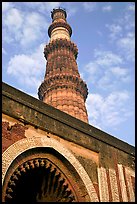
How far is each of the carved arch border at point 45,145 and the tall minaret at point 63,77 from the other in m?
8.61

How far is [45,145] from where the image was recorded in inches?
224

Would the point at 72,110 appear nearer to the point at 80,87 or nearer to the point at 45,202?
the point at 80,87

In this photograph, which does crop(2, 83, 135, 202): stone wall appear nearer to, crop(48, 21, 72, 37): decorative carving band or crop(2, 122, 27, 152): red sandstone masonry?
crop(2, 122, 27, 152): red sandstone masonry

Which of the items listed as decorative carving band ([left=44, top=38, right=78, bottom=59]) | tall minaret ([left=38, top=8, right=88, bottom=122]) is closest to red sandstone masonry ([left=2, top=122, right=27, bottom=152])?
tall minaret ([left=38, top=8, right=88, bottom=122])

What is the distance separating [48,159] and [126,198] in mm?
2066

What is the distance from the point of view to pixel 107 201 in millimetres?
6156

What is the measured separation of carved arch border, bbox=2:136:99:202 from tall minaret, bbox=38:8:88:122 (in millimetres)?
8613

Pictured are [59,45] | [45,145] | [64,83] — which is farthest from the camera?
[59,45]

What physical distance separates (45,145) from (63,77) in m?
10.7

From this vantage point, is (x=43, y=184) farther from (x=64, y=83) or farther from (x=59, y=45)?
(x=59, y=45)

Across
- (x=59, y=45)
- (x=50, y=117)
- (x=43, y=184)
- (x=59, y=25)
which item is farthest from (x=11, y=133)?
(x=59, y=25)

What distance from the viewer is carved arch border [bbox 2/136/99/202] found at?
4977 millimetres

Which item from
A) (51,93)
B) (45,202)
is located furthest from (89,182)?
(51,93)

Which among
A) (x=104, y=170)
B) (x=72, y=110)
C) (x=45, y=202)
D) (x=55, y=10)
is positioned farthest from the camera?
(x=55, y=10)
